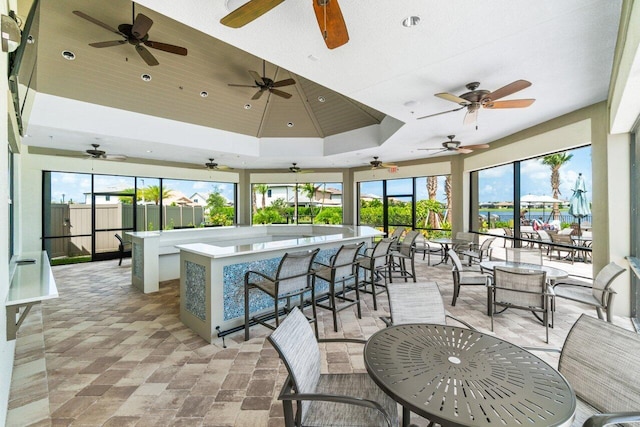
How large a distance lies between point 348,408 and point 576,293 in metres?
3.57

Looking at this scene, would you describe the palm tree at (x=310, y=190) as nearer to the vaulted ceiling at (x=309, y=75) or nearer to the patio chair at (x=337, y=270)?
the vaulted ceiling at (x=309, y=75)

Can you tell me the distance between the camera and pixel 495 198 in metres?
7.05

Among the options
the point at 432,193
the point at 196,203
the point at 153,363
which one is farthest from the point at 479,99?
the point at 196,203

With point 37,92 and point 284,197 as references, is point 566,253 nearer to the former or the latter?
point 284,197

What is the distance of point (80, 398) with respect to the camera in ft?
7.09

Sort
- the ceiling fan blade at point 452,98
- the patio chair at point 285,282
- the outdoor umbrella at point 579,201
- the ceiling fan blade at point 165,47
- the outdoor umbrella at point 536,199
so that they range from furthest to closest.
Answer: the outdoor umbrella at point 536,199 → the outdoor umbrella at point 579,201 → the ceiling fan blade at point 165,47 → the ceiling fan blade at point 452,98 → the patio chair at point 285,282

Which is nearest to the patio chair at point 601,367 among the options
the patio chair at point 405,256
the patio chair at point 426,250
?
the patio chair at point 405,256

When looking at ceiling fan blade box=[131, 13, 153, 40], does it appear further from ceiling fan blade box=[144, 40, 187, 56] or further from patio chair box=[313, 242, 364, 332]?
patio chair box=[313, 242, 364, 332]

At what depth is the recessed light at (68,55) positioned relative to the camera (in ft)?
14.8

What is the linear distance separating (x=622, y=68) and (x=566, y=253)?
4640mm

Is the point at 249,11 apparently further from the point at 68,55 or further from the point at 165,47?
the point at 68,55

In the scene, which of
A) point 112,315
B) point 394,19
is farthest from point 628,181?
point 112,315

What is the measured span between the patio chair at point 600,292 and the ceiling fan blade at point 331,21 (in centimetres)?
358

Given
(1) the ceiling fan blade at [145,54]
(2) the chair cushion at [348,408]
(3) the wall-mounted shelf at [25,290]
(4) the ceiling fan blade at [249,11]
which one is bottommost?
(2) the chair cushion at [348,408]
